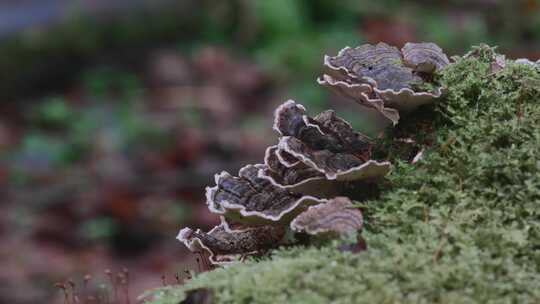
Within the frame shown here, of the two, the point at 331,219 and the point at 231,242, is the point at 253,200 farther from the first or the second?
the point at 331,219

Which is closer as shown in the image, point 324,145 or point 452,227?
point 452,227

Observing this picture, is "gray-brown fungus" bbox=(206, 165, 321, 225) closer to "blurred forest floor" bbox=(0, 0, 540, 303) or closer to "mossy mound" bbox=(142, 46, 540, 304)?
"mossy mound" bbox=(142, 46, 540, 304)

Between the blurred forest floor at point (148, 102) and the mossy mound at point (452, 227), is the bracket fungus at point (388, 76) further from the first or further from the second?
the blurred forest floor at point (148, 102)

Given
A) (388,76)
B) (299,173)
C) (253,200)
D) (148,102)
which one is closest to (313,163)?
(299,173)

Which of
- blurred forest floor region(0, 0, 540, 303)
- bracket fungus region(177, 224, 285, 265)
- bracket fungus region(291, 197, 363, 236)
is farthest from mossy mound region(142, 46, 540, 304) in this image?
blurred forest floor region(0, 0, 540, 303)

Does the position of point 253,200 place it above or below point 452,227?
above

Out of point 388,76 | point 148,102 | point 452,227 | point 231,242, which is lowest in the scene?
point 452,227

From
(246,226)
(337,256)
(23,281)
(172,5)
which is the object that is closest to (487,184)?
(337,256)
